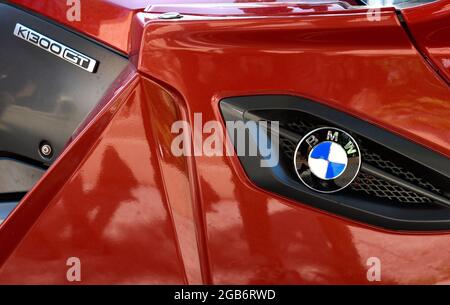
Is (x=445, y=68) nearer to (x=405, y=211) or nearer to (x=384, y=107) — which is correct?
(x=384, y=107)

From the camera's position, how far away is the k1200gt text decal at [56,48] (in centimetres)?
230

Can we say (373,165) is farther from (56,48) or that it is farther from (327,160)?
(56,48)

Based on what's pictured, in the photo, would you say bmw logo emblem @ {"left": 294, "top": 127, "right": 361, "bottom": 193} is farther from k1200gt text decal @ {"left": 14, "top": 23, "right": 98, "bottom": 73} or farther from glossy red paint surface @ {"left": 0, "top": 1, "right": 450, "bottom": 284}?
k1200gt text decal @ {"left": 14, "top": 23, "right": 98, "bottom": 73}

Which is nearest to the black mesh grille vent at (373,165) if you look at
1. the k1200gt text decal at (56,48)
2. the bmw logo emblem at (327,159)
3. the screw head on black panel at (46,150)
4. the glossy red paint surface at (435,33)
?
the bmw logo emblem at (327,159)

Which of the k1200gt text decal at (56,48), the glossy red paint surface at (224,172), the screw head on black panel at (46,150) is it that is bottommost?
the glossy red paint surface at (224,172)

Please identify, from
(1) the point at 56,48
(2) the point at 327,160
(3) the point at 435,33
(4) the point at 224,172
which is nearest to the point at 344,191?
(2) the point at 327,160

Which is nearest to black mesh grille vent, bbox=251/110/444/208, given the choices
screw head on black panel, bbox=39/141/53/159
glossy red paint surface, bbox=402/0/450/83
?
glossy red paint surface, bbox=402/0/450/83

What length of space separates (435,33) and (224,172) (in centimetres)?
56

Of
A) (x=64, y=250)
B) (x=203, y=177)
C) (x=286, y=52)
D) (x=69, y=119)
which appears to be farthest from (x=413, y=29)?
(x=69, y=119)

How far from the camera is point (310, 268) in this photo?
1628mm

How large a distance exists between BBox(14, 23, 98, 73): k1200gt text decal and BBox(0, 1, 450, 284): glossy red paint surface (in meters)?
0.62

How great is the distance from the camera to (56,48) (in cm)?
238

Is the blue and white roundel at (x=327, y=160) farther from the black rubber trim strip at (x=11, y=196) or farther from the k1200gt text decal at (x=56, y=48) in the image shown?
the black rubber trim strip at (x=11, y=196)

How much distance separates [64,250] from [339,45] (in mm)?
792
